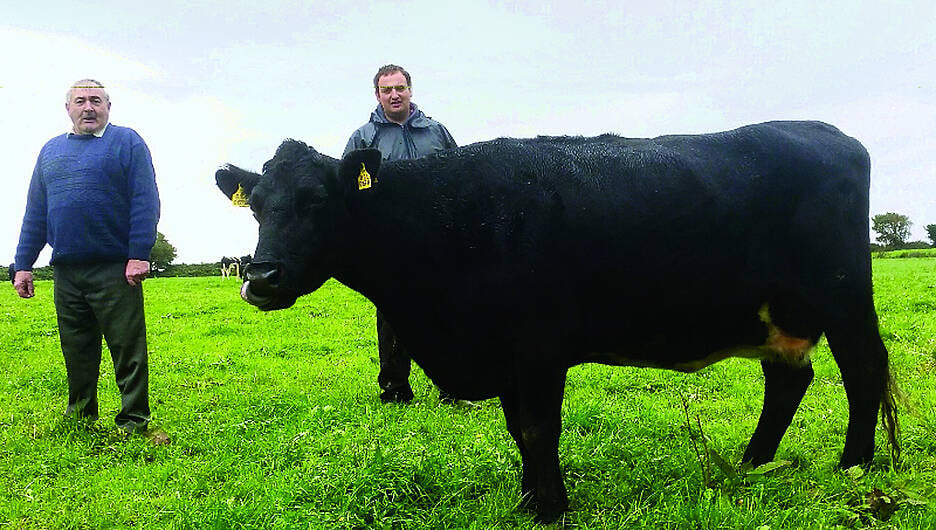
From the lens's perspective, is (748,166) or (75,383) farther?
(75,383)

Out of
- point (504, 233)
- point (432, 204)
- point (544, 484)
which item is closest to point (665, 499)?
point (544, 484)

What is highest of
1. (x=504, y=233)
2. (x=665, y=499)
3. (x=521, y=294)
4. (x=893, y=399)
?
(x=504, y=233)

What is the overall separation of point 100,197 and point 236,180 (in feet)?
8.82

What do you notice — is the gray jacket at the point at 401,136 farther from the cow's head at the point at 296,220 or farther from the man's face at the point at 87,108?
the cow's head at the point at 296,220

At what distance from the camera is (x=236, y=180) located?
5043mm

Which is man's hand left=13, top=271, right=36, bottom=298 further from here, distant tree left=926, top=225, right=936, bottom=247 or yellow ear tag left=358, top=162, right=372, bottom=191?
distant tree left=926, top=225, right=936, bottom=247

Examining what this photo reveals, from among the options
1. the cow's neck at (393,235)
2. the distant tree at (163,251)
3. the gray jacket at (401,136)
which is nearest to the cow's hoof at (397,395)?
the gray jacket at (401,136)

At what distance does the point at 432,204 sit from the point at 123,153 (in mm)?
3982

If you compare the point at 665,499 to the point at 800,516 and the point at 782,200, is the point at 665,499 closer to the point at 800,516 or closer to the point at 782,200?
the point at 800,516

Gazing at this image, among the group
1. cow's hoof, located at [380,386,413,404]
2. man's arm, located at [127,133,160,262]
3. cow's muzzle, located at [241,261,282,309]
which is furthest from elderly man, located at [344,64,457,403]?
cow's muzzle, located at [241,261,282,309]

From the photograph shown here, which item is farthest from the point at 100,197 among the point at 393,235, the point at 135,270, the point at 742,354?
the point at 742,354

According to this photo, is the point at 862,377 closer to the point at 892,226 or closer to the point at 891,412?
the point at 891,412

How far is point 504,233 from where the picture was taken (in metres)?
4.41

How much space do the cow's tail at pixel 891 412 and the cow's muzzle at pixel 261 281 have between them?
412 centimetres
